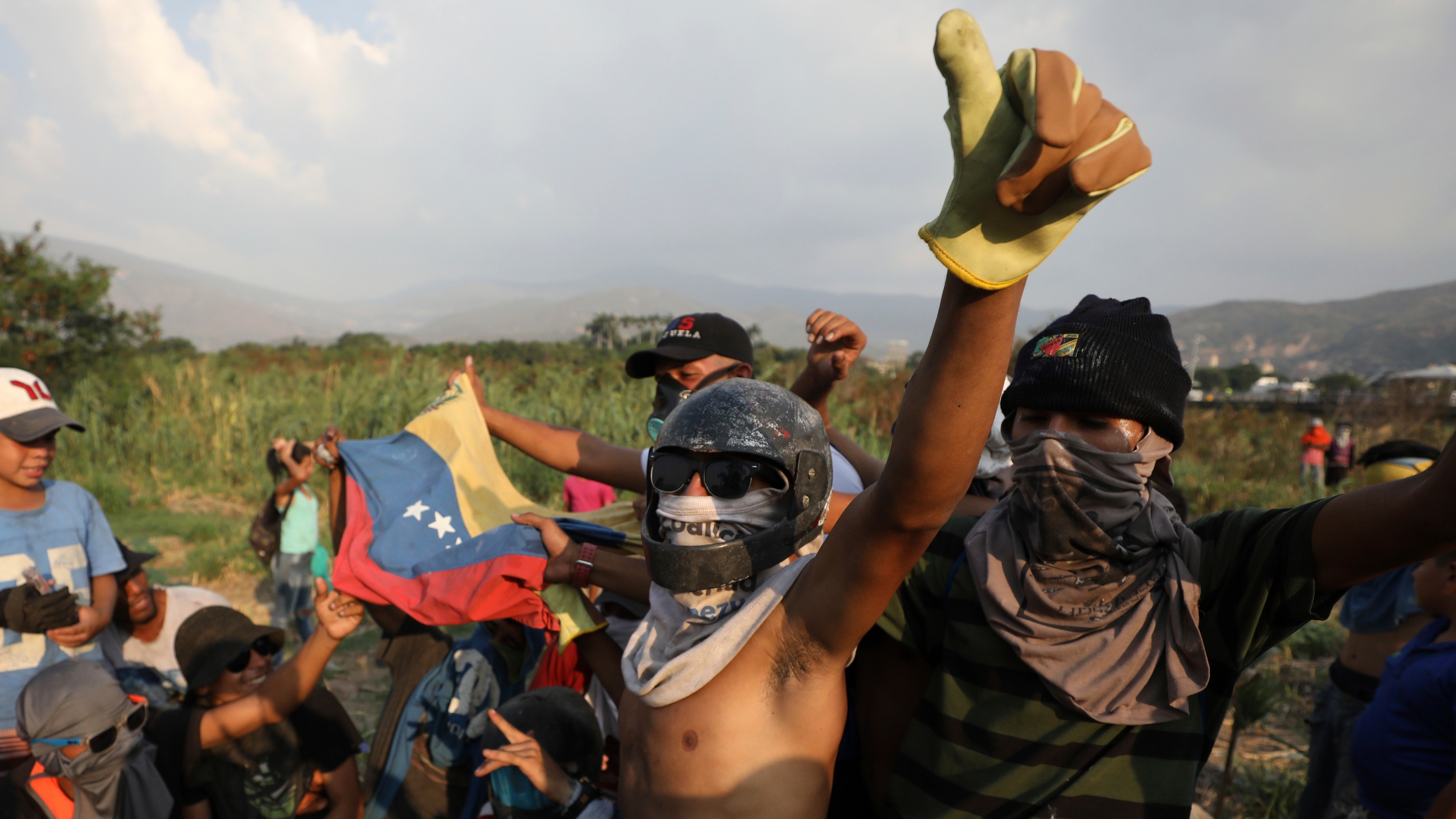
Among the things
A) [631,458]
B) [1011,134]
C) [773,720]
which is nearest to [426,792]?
[631,458]

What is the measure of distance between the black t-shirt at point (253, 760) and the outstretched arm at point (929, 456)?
257 cm

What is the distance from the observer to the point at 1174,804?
145cm

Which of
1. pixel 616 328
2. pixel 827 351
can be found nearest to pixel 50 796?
pixel 827 351

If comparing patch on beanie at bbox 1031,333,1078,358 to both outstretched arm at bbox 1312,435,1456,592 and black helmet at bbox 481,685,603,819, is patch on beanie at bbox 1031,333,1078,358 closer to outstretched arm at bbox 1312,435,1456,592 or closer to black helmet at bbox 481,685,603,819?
outstretched arm at bbox 1312,435,1456,592

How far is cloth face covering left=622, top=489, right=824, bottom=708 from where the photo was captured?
56.4 inches

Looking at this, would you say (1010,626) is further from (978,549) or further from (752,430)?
(752,430)

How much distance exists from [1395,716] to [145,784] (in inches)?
164

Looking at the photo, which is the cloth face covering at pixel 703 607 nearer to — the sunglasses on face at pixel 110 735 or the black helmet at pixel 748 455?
the black helmet at pixel 748 455

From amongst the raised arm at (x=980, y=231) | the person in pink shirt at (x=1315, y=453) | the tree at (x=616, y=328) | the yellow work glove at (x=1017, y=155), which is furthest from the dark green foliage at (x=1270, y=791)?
the tree at (x=616, y=328)

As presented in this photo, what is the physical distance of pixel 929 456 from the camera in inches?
41.0

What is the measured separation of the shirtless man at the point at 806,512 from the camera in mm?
830

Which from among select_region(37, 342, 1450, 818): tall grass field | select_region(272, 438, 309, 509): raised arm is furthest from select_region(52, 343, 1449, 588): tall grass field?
select_region(272, 438, 309, 509): raised arm

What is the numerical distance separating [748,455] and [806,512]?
179 mm

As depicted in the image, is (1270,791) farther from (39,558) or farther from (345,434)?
(345,434)
